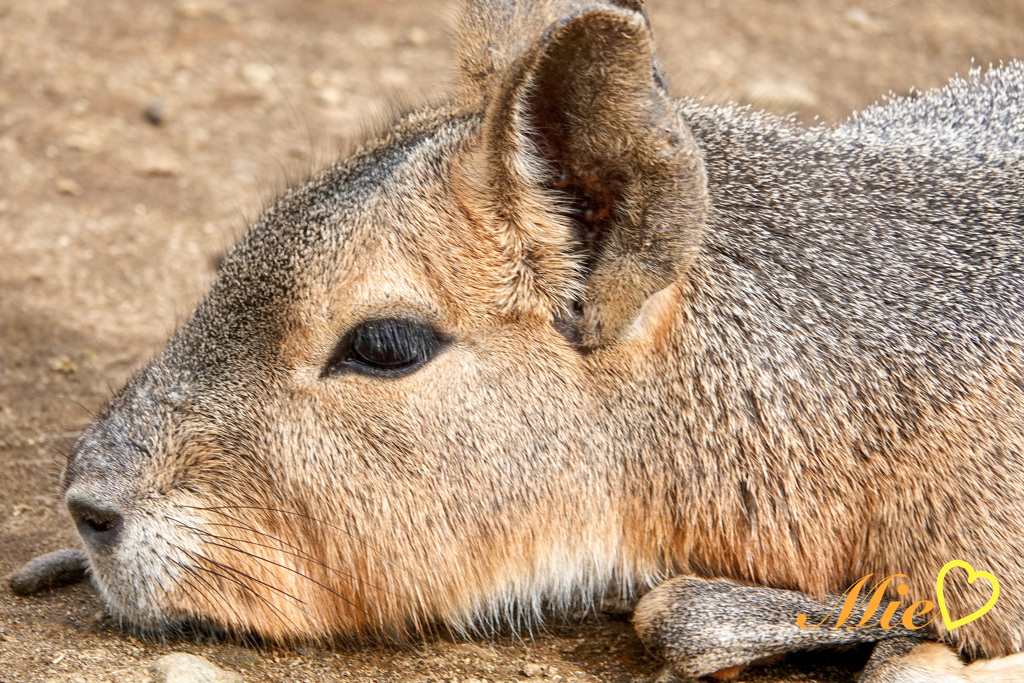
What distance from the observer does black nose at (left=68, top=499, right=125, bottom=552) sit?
10.7 feet

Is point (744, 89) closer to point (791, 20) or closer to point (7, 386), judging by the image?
point (791, 20)

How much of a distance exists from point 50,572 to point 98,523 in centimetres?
47

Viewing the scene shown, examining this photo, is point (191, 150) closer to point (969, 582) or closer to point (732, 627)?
point (732, 627)

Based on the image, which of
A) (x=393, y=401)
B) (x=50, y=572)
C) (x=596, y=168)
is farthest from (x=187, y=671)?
(x=596, y=168)

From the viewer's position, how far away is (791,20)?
9.29 metres

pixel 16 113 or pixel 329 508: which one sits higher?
pixel 16 113

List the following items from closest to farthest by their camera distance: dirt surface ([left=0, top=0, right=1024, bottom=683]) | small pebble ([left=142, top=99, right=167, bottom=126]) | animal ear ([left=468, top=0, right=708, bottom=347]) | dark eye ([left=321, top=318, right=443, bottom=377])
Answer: animal ear ([left=468, top=0, right=708, bottom=347]) → dark eye ([left=321, top=318, right=443, bottom=377]) → dirt surface ([left=0, top=0, right=1024, bottom=683]) → small pebble ([left=142, top=99, right=167, bottom=126])

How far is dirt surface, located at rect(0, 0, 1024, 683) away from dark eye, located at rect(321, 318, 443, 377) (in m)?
0.90

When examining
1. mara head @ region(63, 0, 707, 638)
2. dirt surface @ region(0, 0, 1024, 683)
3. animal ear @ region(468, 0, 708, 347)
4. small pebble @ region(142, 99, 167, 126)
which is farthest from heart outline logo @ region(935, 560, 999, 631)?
small pebble @ region(142, 99, 167, 126)

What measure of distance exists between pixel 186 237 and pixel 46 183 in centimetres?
90

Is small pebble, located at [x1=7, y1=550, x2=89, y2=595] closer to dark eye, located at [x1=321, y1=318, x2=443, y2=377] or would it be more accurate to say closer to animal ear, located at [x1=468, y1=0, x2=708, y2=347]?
dark eye, located at [x1=321, y1=318, x2=443, y2=377]

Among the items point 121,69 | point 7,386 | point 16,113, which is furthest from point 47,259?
point 121,69

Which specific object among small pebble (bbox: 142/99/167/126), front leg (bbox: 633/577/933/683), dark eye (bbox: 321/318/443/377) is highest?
small pebble (bbox: 142/99/167/126)

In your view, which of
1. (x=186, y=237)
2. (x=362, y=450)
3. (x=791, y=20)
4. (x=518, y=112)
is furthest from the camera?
(x=791, y=20)
